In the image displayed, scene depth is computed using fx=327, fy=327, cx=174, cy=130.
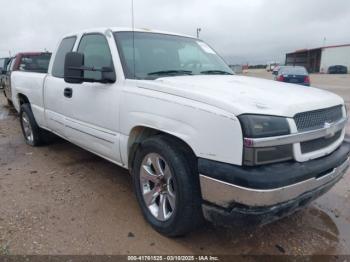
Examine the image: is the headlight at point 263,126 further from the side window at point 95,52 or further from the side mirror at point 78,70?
the side window at point 95,52

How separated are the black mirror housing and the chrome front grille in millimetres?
2092

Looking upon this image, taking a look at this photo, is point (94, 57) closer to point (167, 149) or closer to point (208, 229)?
point (167, 149)

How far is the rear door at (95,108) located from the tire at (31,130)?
5.51ft

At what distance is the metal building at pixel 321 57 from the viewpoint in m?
54.2

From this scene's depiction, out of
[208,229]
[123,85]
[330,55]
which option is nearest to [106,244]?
[208,229]

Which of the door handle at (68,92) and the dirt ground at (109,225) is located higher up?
the door handle at (68,92)

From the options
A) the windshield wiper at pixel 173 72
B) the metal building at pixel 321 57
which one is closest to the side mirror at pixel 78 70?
the windshield wiper at pixel 173 72

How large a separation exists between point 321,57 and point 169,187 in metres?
61.5

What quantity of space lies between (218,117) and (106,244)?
1.48 meters

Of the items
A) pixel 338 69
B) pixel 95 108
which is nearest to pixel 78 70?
pixel 95 108

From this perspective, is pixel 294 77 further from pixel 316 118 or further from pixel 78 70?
pixel 78 70

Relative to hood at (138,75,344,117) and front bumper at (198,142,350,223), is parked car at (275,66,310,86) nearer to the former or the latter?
hood at (138,75,344,117)

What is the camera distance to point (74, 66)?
3.26 metres

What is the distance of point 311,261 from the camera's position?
2.64 metres
